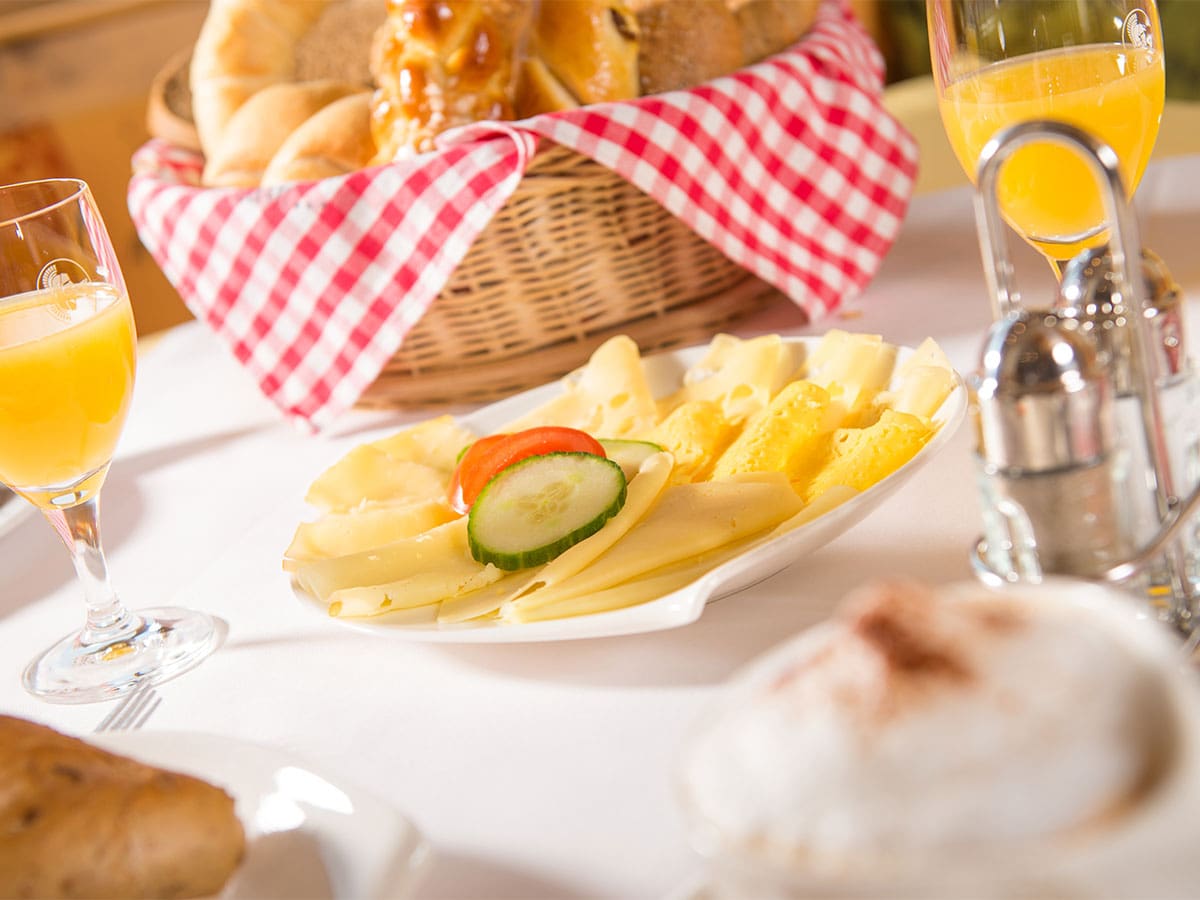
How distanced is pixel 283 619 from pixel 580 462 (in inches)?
11.9

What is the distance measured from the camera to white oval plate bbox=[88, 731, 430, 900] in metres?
0.61

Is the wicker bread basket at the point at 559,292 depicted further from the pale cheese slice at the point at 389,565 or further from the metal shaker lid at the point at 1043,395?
the metal shaker lid at the point at 1043,395

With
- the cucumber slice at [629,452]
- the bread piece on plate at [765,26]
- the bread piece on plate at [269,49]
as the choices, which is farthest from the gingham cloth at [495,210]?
the cucumber slice at [629,452]

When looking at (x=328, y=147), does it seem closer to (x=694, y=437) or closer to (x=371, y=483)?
(x=371, y=483)

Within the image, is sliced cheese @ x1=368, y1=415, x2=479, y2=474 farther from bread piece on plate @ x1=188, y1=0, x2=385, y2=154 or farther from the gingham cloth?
bread piece on plate @ x1=188, y1=0, x2=385, y2=154

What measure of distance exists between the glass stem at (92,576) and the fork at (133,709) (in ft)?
0.29

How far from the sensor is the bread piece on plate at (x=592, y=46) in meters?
1.41

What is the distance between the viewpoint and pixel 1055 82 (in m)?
1.03

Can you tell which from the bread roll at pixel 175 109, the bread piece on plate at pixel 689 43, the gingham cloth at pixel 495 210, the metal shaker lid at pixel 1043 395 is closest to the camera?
the metal shaker lid at pixel 1043 395

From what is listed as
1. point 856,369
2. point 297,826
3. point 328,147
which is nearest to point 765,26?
point 328,147

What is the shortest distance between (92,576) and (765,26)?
3.32 ft

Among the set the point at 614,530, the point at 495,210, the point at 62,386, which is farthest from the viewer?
the point at 495,210

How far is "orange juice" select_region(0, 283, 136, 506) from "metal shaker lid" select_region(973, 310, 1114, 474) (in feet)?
2.43

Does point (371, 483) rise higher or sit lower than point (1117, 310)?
lower
